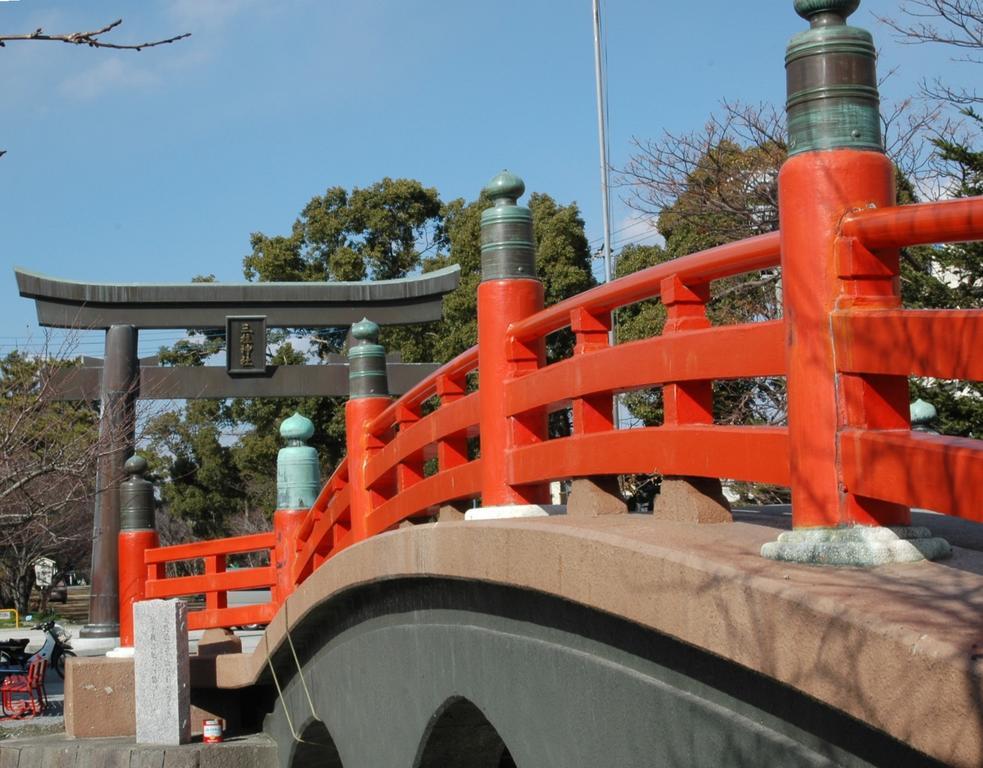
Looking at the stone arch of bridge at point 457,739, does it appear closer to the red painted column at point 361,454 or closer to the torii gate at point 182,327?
the red painted column at point 361,454

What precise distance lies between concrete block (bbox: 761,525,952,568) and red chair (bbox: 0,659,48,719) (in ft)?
44.3

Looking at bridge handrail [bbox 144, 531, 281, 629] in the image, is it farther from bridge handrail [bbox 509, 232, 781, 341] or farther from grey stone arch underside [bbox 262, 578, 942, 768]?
Answer: bridge handrail [bbox 509, 232, 781, 341]

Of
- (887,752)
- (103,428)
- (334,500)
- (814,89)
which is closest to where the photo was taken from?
(887,752)

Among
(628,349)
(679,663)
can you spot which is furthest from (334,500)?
(679,663)

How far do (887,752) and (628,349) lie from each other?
1.95 metres

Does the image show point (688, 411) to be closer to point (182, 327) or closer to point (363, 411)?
point (363, 411)

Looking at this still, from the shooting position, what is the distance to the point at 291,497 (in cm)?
984

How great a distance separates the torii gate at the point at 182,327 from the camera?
17.3 metres

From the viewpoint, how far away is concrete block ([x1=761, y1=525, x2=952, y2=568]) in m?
3.01

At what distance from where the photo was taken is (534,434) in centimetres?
544

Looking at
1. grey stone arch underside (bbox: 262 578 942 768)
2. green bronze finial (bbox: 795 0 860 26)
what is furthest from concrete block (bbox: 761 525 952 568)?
green bronze finial (bbox: 795 0 860 26)

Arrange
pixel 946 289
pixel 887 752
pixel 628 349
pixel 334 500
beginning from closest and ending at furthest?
pixel 887 752 < pixel 628 349 < pixel 334 500 < pixel 946 289

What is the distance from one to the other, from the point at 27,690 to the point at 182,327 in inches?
204

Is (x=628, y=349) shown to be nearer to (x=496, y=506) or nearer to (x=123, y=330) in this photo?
(x=496, y=506)
